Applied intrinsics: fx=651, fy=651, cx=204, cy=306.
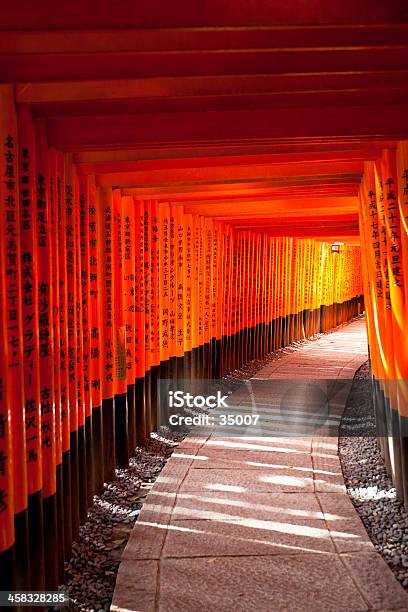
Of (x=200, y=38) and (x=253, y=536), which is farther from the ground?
(x=200, y=38)

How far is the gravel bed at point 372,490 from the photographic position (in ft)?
16.5

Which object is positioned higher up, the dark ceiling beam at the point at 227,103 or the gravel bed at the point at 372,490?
the dark ceiling beam at the point at 227,103

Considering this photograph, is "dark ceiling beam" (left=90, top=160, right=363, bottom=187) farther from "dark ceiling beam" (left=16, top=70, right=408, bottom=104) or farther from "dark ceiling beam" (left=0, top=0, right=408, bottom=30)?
"dark ceiling beam" (left=0, top=0, right=408, bottom=30)

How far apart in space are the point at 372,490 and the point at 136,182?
3885 mm

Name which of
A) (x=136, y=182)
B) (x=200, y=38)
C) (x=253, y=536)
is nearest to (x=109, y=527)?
(x=253, y=536)

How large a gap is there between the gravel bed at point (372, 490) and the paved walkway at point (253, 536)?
12cm

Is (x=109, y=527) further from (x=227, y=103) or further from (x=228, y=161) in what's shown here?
(x=227, y=103)

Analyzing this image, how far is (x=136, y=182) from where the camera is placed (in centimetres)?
654

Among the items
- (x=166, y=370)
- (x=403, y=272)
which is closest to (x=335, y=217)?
(x=166, y=370)

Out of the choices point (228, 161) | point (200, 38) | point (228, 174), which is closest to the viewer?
point (200, 38)

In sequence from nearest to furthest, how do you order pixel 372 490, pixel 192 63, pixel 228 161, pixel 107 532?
1. pixel 192 63
2. pixel 107 532
3. pixel 228 161
4. pixel 372 490

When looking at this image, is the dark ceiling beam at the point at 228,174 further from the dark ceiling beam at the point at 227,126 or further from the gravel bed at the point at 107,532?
the gravel bed at the point at 107,532

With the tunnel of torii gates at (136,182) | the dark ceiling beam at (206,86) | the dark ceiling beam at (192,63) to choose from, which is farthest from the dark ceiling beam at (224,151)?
the dark ceiling beam at (192,63)

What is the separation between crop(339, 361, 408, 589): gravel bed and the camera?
5016 mm
